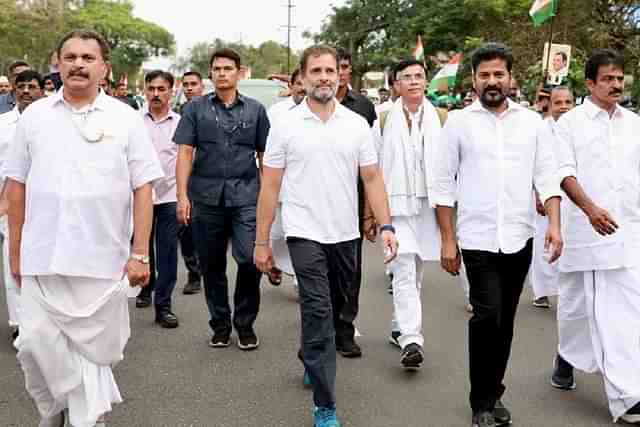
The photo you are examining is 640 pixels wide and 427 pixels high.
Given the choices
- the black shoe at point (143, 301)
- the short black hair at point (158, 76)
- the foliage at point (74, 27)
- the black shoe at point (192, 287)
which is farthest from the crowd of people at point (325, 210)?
the foliage at point (74, 27)

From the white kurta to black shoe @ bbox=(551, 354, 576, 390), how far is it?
233 mm

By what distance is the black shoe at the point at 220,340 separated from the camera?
6.21 m

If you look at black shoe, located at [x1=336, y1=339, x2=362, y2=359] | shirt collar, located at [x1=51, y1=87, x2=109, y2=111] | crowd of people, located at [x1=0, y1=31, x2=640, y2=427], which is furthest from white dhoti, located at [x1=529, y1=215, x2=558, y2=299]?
shirt collar, located at [x1=51, y1=87, x2=109, y2=111]

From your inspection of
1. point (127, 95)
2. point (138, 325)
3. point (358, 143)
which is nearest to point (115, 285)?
point (358, 143)

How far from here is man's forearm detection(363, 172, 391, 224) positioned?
15.9ft

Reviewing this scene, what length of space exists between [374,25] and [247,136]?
49002 millimetres

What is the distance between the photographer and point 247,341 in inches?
243

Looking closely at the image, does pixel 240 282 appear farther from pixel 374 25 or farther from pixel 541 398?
pixel 374 25

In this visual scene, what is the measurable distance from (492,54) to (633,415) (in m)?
2.19

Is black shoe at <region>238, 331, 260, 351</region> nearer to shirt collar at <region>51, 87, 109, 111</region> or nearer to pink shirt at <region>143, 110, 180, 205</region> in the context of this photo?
pink shirt at <region>143, 110, 180, 205</region>

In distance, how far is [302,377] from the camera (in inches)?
217

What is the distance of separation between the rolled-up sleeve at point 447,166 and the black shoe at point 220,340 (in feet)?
7.48

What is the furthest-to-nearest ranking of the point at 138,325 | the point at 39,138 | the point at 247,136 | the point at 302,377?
the point at 138,325
the point at 247,136
the point at 302,377
the point at 39,138

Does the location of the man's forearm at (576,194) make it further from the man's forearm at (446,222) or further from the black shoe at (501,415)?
the black shoe at (501,415)
